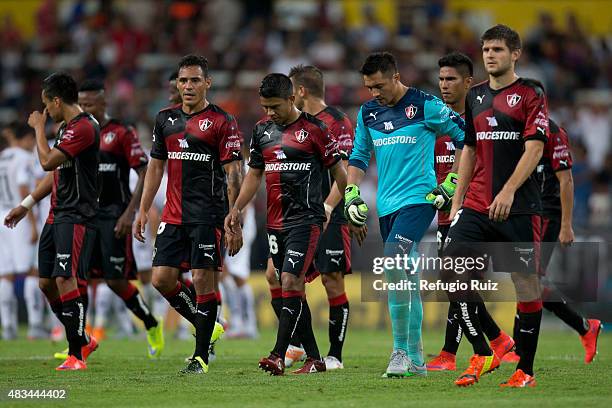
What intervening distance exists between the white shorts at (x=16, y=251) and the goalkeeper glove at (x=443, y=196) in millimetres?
8699

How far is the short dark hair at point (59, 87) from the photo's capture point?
11500 millimetres

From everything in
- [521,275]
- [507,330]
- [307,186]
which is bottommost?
[507,330]

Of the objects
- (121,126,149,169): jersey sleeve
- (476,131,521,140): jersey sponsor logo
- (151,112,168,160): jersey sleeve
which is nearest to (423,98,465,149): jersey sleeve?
(476,131,521,140): jersey sponsor logo

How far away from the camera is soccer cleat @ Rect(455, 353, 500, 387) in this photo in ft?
31.1

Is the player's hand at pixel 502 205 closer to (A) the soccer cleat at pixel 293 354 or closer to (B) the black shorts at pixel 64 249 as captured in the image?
(A) the soccer cleat at pixel 293 354

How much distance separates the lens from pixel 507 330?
17922mm

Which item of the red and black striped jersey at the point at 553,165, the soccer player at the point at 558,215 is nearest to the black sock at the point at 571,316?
the soccer player at the point at 558,215

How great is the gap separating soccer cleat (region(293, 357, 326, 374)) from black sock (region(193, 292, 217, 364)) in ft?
2.93

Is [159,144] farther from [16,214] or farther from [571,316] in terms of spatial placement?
[571,316]

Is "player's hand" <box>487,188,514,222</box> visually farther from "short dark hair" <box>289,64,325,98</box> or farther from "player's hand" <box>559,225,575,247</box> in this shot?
"short dark hair" <box>289,64,325,98</box>

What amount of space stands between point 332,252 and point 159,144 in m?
2.08

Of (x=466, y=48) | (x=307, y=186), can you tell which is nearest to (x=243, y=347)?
(x=307, y=186)

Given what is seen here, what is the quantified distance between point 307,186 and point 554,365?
3.29 m

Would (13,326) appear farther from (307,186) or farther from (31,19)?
(31,19)
